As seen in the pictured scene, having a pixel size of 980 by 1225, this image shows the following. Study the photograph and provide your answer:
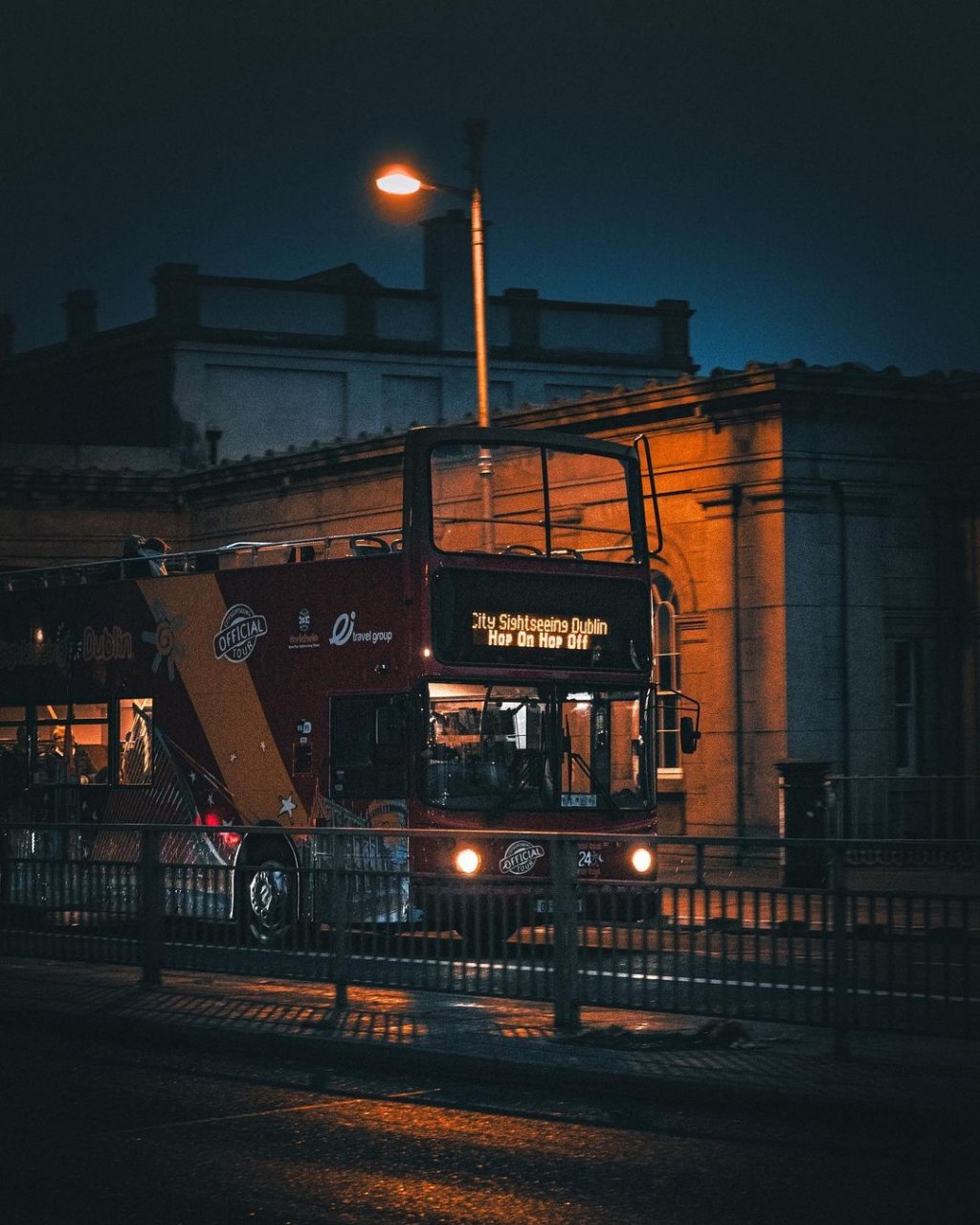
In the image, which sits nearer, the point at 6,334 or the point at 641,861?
the point at 641,861

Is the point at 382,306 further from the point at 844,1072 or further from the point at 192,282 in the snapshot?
the point at 844,1072

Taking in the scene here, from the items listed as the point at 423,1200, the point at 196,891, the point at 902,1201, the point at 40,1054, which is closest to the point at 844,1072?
the point at 902,1201

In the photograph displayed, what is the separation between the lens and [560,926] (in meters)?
11.9

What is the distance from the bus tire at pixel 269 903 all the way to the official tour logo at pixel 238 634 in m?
6.34

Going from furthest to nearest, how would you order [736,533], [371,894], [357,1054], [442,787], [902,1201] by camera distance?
[736,533], [442,787], [371,894], [357,1054], [902,1201]

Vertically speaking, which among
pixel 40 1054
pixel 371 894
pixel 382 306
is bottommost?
pixel 40 1054

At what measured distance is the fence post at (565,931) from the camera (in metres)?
11.9

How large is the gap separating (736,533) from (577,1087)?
59.5ft

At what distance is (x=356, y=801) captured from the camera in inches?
738

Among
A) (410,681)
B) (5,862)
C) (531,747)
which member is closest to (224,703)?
(410,681)

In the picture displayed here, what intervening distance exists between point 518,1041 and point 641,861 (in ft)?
21.5

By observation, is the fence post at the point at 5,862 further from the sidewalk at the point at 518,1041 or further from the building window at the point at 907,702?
the building window at the point at 907,702

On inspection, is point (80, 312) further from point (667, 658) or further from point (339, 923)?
point (339, 923)

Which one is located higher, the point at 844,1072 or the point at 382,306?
the point at 382,306
